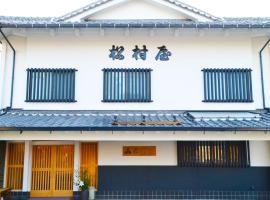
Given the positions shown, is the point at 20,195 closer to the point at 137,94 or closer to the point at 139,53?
the point at 137,94

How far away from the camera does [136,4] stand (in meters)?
12.2

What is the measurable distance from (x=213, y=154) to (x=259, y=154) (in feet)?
5.53

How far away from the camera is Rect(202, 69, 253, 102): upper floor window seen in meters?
11.2

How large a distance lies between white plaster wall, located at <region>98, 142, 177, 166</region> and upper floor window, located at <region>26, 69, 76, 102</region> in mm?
2334

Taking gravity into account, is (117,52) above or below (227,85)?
above

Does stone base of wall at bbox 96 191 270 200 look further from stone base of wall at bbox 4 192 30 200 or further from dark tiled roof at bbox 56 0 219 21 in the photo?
dark tiled roof at bbox 56 0 219 21

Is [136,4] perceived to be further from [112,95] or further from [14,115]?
[14,115]

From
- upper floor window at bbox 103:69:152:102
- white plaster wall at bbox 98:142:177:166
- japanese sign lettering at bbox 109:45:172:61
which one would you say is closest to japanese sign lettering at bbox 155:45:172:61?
japanese sign lettering at bbox 109:45:172:61

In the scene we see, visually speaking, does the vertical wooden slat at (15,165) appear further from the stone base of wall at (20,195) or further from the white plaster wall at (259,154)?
the white plaster wall at (259,154)

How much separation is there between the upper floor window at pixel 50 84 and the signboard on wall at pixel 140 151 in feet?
9.27

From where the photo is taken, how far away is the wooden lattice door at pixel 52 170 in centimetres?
1075

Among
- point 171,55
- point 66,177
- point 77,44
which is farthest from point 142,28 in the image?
point 66,177

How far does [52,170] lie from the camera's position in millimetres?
10836

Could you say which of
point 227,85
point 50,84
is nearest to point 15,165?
point 50,84
